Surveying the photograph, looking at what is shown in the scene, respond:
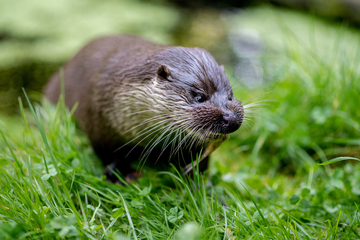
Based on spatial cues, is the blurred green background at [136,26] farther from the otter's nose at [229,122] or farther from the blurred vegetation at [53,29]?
the otter's nose at [229,122]

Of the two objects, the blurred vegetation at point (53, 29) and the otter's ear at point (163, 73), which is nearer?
the otter's ear at point (163, 73)

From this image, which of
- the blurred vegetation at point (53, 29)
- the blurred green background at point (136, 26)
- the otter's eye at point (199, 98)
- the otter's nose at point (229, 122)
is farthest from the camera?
the blurred green background at point (136, 26)

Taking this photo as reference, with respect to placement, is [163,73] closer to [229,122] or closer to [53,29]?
[229,122]

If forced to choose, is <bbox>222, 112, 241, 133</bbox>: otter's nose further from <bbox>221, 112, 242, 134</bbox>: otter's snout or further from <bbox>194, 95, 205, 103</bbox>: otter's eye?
<bbox>194, 95, 205, 103</bbox>: otter's eye

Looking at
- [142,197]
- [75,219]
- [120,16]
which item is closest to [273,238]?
[142,197]

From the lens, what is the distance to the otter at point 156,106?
5.76ft

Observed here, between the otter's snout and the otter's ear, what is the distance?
427 millimetres

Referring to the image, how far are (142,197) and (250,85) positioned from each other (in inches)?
93.9

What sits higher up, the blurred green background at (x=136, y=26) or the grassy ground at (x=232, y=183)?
the blurred green background at (x=136, y=26)

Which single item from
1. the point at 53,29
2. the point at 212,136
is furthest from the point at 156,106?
the point at 53,29

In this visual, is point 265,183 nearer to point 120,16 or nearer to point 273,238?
point 273,238

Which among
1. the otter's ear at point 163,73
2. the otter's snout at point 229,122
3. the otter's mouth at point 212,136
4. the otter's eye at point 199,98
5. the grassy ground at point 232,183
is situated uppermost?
the otter's ear at point 163,73

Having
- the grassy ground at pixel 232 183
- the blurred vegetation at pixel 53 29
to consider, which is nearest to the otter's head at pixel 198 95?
the grassy ground at pixel 232 183

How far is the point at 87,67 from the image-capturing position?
2.64m
